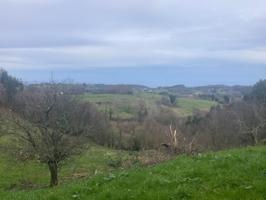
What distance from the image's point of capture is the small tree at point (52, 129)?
25375 millimetres

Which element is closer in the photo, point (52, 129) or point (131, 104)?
point (52, 129)

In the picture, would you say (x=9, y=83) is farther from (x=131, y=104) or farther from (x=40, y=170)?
(x=40, y=170)

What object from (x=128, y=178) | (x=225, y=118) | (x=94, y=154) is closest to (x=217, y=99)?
(x=225, y=118)

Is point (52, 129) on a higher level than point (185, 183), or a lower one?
higher

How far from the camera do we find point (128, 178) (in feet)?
49.9

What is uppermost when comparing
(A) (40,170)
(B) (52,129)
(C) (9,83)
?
(C) (9,83)

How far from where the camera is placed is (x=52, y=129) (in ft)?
85.1

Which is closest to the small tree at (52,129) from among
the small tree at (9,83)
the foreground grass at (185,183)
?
the foreground grass at (185,183)

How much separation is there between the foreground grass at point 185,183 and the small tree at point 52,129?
30.9 feet

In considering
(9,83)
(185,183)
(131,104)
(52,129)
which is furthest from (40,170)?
(131,104)

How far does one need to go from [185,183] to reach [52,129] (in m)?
13.4

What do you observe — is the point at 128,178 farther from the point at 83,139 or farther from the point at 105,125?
the point at 105,125

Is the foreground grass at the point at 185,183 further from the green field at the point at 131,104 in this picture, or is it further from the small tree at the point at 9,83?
the small tree at the point at 9,83

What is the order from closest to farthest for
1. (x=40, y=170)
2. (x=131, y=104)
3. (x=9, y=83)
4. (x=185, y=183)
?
(x=185, y=183) → (x=40, y=170) → (x=9, y=83) → (x=131, y=104)
